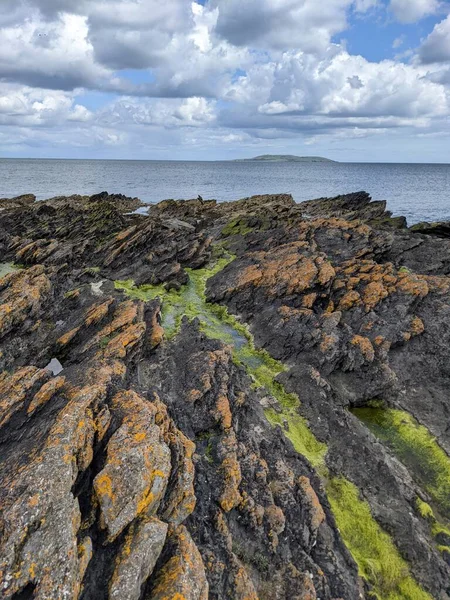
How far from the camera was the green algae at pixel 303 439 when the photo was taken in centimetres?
1477

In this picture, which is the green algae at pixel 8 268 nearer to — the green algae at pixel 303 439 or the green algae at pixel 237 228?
the green algae at pixel 303 439

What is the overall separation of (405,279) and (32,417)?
30.8m

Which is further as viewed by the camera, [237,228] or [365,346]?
[237,228]

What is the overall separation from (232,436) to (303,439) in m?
5.46

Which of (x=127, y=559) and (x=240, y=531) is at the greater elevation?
(x=127, y=559)

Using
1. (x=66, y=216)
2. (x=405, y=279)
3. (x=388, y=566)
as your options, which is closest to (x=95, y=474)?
(x=388, y=566)

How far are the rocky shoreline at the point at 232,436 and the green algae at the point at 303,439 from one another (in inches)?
3.3

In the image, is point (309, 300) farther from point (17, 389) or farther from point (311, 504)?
point (17, 389)

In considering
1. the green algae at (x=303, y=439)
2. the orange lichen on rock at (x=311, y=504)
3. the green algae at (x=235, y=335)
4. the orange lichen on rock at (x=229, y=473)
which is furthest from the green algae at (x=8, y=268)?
the orange lichen on rock at (x=311, y=504)

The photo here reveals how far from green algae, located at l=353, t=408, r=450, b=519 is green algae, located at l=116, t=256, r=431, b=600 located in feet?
13.4

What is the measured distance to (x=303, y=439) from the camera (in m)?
21.3

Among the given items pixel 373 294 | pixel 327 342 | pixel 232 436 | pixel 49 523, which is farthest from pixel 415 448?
pixel 49 523

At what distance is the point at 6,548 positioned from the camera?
387 inches

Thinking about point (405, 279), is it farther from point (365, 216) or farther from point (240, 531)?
point (365, 216)
